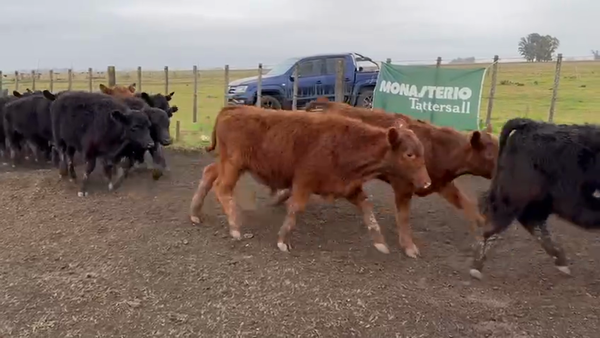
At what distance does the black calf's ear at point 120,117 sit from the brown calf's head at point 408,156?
4.34 m

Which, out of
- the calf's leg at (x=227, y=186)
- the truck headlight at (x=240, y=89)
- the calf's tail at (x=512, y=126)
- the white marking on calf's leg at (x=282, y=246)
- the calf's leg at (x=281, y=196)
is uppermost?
the calf's tail at (x=512, y=126)

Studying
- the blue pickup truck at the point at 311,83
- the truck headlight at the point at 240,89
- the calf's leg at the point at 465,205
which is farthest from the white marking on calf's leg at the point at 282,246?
the truck headlight at the point at 240,89

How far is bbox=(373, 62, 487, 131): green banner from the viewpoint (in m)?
11.3

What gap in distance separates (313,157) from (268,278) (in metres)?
1.62

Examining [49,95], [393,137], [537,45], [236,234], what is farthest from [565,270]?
[537,45]

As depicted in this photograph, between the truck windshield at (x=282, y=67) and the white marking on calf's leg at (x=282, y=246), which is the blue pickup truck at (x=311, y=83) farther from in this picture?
the white marking on calf's leg at (x=282, y=246)

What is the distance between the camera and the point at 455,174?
7199 millimetres

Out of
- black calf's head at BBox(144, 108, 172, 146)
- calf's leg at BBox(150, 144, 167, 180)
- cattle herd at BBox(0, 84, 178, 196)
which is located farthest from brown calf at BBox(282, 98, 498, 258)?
calf's leg at BBox(150, 144, 167, 180)

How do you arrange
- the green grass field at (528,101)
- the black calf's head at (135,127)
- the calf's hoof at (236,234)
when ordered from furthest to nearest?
the green grass field at (528,101), the black calf's head at (135,127), the calf's hoof at (236,234)

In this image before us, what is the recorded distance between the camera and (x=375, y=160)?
652 centimetres

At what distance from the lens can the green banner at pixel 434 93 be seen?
1134 cm

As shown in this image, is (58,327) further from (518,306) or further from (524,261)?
(524,261)

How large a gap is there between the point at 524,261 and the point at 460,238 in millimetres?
908

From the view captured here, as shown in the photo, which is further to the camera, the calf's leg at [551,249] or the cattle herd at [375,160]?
the calf's leg at [551,249]
